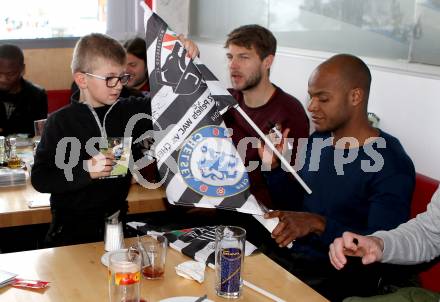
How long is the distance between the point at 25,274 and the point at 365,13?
2.38 metres

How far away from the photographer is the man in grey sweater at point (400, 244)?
1.89 m

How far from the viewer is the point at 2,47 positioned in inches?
168

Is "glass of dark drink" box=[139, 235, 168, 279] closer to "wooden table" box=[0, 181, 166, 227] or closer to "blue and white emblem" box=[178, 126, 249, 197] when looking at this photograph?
"blue and white emblem" box=[178, 126, 249, 197]

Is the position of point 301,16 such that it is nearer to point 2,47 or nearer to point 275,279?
point 2,47

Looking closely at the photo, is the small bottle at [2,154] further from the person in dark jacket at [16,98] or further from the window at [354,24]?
the window at [354,24]

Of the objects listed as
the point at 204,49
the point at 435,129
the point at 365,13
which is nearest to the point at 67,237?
the point at 435,129

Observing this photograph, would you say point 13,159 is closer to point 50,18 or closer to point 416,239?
point 416,239

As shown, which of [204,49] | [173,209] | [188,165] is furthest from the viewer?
[204,49]

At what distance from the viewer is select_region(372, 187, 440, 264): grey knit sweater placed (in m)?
2.04

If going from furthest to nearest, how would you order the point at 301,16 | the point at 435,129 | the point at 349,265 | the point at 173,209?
the point at 301,16
the point at 173,209
the point at 435,129
the point at 349,265

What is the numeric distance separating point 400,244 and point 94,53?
1.42m

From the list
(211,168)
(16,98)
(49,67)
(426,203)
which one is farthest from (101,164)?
(49,67)

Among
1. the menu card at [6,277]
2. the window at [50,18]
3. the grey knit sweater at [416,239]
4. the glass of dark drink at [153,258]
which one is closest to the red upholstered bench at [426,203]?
the grey knit sweater at [416,239]

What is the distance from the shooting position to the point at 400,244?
6.75 ft
